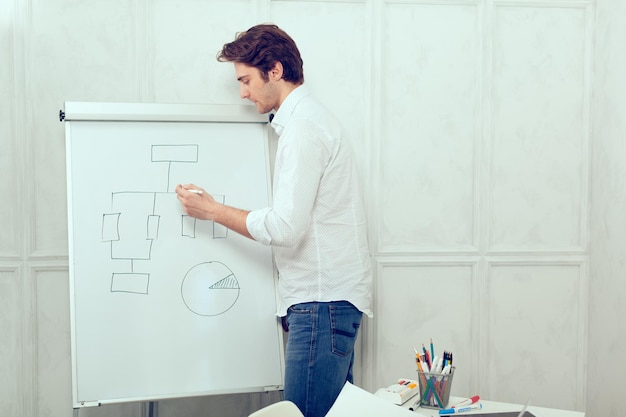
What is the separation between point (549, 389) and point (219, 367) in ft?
4.97

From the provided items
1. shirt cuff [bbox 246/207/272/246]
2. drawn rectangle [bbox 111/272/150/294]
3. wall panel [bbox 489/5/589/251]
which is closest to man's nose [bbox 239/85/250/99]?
shirt cuff [bbox 246/207/272/246]

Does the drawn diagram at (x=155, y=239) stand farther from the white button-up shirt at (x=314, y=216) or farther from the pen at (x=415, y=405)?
the pen at (x=415, y=405)

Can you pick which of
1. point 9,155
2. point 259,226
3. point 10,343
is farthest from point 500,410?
point 9,155

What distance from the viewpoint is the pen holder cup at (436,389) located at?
5.45 ft

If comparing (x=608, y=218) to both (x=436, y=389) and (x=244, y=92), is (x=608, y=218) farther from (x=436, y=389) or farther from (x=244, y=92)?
(x=244, y=92)

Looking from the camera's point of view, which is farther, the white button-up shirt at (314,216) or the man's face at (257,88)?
the man's face at (257,88)

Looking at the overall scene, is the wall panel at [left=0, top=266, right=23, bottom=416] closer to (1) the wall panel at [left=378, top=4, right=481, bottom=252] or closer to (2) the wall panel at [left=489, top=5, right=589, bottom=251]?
(1) the wall panel at [left=378, top=4, right=481, bottom=252]

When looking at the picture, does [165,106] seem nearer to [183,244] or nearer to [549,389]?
[183,244]

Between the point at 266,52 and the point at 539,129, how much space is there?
1.31 meters

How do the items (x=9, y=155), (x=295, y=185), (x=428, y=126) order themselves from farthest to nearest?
(x=428, y=126) → (x=9, y=155) → (x=295, y=185)

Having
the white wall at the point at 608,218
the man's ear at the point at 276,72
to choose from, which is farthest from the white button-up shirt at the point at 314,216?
the white wall at the point at 608,218

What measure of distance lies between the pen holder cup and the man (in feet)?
1.46

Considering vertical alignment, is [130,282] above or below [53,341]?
above

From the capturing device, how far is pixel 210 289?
2357mm
